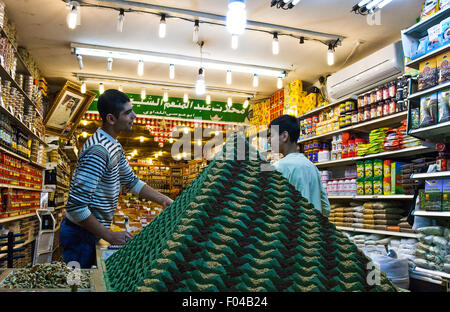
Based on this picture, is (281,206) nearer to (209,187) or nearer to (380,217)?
(209,187)

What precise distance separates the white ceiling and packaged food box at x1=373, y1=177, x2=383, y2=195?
7.11 feet

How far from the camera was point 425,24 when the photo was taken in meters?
3.66

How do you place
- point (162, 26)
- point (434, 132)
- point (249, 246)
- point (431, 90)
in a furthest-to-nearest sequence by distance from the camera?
point (162, 26) < point (434, 132) < point (431, 90) < point (249, 246)

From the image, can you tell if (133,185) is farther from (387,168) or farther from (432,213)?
(387,168)

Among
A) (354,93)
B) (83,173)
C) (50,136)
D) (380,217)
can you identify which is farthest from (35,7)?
(380,217)

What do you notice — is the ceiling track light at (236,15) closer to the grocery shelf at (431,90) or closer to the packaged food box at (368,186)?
the grocery shelf at (431,90)

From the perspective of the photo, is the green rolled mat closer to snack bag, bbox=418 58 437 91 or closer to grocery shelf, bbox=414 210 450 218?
grocery shelf, bbox=414 210 450 218

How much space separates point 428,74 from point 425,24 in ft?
1.77

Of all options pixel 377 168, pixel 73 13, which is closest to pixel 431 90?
pixel 377 168

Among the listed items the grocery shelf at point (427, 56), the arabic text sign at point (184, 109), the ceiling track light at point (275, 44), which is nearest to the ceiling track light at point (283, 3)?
the ceiling track light at point (275, 44)

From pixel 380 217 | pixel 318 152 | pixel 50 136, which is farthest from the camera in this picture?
pixel 50 136

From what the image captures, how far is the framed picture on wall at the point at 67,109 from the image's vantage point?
685 cm
